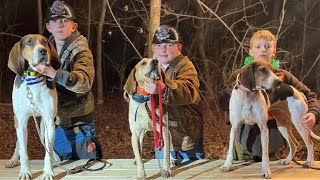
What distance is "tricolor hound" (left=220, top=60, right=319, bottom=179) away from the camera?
320 cm

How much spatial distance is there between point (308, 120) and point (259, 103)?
19.4 inches

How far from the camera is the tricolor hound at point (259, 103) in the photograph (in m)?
3.20

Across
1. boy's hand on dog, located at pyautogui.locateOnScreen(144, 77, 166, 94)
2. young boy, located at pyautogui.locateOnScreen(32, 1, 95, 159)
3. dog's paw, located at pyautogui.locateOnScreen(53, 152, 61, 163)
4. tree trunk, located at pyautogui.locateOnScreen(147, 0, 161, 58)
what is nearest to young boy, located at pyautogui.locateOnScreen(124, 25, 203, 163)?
boy's hand on dog, located at pyautogui.locateOnScreen(144, 77, 166, 94)

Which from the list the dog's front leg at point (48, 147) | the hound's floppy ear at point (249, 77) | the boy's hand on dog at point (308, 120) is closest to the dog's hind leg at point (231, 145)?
the hound's floppy ear at point (249, 77)

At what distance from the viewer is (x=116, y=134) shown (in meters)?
10.0

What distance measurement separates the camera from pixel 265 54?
371 cm

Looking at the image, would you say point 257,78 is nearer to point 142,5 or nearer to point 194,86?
point 194,86

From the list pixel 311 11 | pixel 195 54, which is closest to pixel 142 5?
pixel 195 54

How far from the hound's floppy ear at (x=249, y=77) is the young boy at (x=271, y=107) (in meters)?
0.41

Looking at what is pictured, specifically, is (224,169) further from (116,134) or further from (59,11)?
(116,134)

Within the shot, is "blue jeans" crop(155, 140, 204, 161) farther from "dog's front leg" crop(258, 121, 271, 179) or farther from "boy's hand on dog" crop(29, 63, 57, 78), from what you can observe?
"boy's hand on dog" crop(29, 63, 57, 78)

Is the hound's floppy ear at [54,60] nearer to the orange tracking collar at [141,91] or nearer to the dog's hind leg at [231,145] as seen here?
the orange tracking collar at [141,91]

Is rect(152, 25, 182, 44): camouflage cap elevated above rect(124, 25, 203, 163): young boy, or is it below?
above

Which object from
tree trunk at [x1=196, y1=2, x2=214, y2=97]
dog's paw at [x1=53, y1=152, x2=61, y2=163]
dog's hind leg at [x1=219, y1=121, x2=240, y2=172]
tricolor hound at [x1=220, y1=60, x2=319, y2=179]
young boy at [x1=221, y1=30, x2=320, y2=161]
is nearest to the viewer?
tricolor hound at [x1=220, y1=60, x2=319, y2=179]
